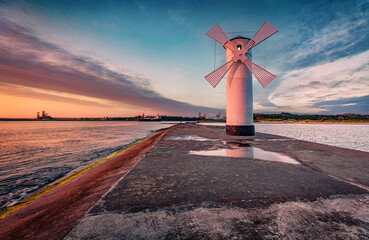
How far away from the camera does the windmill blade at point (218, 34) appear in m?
13.9

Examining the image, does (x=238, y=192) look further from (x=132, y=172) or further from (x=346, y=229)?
(x=132, y=172)

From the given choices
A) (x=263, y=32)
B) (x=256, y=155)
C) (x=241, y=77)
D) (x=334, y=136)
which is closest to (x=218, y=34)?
(x=263, y=32)

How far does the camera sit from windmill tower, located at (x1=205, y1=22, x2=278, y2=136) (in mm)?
12867

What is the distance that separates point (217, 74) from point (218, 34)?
3515 millimetres

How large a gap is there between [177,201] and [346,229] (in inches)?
88.1

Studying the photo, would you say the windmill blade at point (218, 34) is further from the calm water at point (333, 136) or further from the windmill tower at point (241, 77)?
the calm water at point (333, 136)

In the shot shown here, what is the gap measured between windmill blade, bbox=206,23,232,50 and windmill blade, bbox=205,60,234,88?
191 cm

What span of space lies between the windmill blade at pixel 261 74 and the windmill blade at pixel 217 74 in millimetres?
1802

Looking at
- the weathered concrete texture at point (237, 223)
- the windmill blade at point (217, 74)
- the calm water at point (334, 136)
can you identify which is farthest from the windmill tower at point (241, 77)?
the weathered concrete texture at point (237, 223)

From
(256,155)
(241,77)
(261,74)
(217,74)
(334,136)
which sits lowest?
(334,136)

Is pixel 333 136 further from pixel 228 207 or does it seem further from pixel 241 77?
pixel 228 207

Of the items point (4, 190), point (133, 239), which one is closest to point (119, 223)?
point (133, 239)

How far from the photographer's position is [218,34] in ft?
46.8

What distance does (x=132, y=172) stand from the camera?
167 inches
